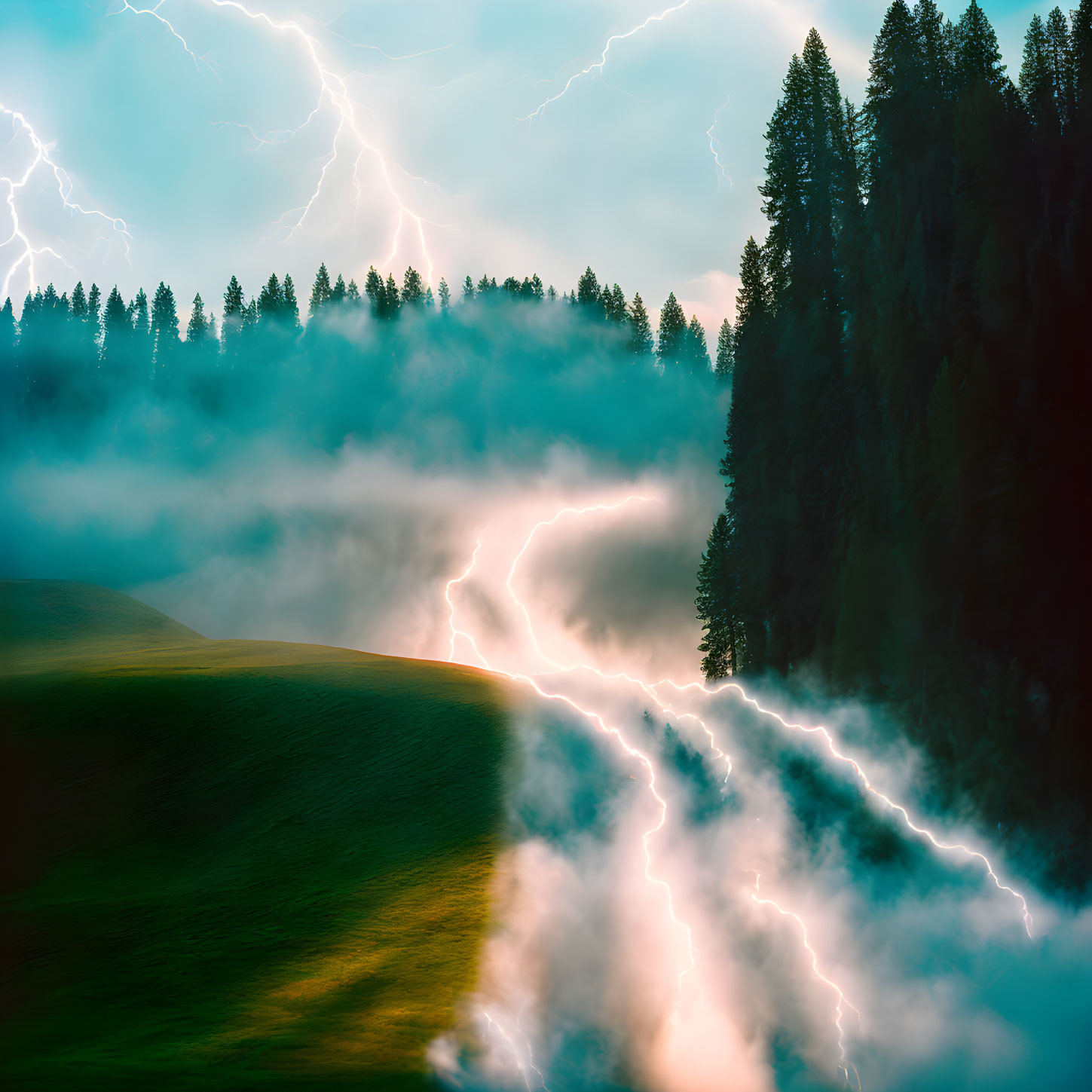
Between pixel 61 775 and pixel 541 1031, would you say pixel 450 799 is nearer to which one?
pixel 541 1031

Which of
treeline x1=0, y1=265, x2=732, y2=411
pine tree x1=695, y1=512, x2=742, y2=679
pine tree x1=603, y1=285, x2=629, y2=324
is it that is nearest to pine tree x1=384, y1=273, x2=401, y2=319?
treeline x1=0, y1=265, x2=732, y2=411

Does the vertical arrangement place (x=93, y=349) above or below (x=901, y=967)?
above

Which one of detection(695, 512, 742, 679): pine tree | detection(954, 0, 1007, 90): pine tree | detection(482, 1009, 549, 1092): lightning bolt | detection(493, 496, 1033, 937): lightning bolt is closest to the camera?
detection(482, 1009, 549, 1092): lightning bolt

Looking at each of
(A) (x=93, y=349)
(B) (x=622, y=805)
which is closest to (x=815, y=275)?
(B) (x=622, y=805)

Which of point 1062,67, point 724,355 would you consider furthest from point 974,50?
point 724,355

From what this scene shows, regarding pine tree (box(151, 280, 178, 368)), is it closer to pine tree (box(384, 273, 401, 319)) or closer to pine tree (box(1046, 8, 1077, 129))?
pine tree (box(384, 273, 401, 319))
